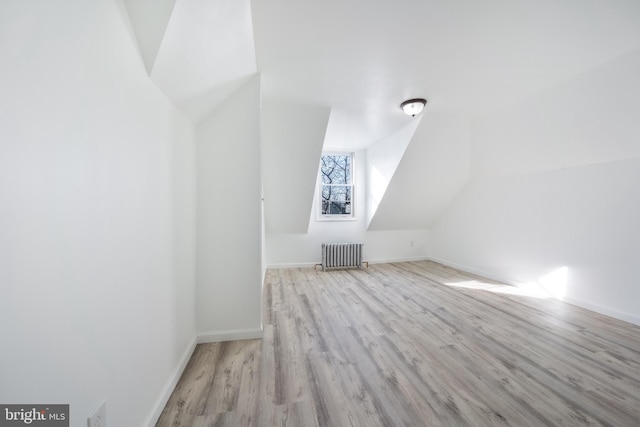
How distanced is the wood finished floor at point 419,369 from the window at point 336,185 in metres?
2.42

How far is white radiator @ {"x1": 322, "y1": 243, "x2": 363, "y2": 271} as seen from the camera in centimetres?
474

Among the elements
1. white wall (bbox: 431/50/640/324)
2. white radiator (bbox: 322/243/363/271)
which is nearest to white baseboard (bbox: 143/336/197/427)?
white radiator (bbox: 322/243/363/271)

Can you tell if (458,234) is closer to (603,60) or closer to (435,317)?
(435,317)

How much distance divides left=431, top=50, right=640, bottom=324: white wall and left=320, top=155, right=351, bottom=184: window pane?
234 cm

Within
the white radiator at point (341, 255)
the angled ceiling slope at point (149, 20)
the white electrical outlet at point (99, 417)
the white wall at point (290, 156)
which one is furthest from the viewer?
the white radiator at point (341, 255)

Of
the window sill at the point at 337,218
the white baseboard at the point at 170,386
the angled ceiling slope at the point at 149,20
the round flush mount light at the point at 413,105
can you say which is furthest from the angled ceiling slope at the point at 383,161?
the white baseboard at the point at 170,386

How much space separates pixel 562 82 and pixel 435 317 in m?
2.79

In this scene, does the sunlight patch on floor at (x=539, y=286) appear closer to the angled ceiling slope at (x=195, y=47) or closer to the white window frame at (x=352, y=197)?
the white window frame at (x=352, y=197)

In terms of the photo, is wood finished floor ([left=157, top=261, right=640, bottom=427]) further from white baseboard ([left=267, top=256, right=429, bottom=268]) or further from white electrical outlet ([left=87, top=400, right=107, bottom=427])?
white baseboard ([left=267, top=256, right=429, bottom=268])

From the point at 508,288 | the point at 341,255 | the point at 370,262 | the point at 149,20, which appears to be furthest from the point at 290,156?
the point at 508,288

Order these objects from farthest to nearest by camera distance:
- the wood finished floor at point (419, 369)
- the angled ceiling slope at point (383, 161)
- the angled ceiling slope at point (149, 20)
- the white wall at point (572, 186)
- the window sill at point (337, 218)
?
the window sill at point (337, 218), the angled ceiling slope at point (383, 161), the white wall at point (572, 186), the wood finished floor at point (419, 369), the angled ceiling slope at point (149, 20)

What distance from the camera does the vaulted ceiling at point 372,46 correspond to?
138 centimetres

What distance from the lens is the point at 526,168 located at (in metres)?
3.42

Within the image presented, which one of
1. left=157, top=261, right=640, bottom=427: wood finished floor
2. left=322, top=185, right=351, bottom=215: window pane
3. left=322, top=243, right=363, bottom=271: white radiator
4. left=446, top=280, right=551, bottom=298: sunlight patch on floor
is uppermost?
left=322, top=185, right=351, bottom=215: window pane
